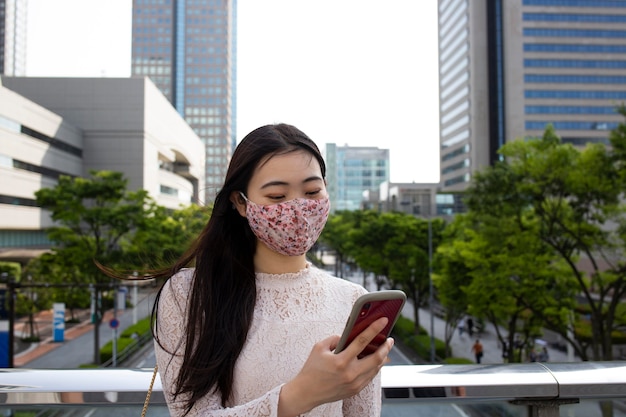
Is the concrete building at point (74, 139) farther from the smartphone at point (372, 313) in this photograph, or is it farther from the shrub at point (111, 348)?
the smartphone at point (372, 313)

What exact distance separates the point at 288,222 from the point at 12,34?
134016 mm

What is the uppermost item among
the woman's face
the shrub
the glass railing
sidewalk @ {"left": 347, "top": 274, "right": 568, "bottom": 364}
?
Result: the woman's face

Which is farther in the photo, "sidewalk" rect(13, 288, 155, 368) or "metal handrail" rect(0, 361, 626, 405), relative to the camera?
"sidewalk" rect(13, 288, 155, 368)

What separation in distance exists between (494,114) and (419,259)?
4926 cm

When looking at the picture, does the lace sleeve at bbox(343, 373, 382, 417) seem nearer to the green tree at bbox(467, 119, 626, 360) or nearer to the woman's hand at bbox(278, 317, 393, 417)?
the woman's hand at bbox(278, 317, 393, 417)

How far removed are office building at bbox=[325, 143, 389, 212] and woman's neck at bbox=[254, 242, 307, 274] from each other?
121352 mm

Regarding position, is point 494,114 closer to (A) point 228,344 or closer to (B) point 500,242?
(B) point 500,242

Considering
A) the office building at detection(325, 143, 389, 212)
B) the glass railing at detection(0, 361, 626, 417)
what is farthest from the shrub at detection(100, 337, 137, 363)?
the office building at detection(325, 143, 389, 212)

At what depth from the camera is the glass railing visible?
192cm

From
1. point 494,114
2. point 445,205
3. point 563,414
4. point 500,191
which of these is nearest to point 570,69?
point 494,114

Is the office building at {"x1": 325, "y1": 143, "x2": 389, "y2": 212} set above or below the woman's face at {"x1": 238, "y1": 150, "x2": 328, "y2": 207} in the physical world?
above

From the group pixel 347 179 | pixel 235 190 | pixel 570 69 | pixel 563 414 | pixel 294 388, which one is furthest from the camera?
pixel 347 179

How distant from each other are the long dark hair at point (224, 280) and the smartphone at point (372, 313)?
0.48m

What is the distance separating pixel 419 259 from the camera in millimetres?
25625
